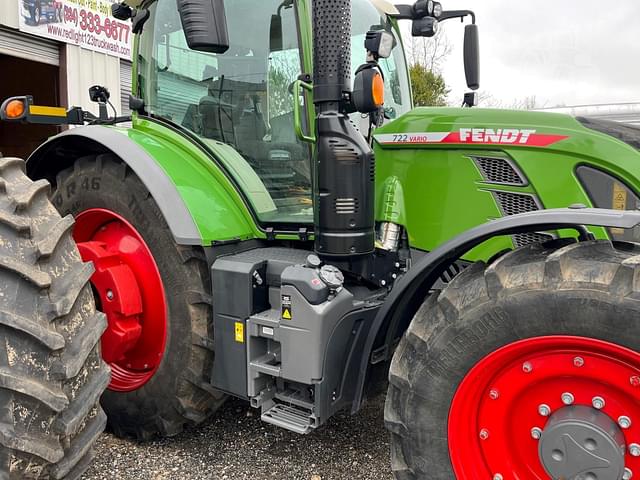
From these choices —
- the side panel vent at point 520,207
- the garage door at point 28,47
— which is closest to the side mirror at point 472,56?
the side panel vent at point 520,207

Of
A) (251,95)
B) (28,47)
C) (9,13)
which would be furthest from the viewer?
(28,47)

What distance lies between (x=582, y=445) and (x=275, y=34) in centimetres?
200

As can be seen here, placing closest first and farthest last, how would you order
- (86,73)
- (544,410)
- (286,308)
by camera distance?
(544,410)
(286,308)
(86,73)

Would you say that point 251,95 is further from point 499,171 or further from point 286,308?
point 499,171

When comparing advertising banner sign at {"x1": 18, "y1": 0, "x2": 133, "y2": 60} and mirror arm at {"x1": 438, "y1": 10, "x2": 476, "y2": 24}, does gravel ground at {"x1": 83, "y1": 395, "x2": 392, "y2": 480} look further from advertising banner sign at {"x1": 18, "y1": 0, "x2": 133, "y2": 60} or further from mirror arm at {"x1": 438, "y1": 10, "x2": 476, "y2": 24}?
advertising banner sign at {"x1": 18, "y1": 0, "x2": 133, "y2": 60}

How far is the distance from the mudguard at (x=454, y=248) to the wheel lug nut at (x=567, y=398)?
0.50m

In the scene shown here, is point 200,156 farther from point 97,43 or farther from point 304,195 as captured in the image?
point 97,43

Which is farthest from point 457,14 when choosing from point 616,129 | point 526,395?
point 526,395

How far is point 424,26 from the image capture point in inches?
125

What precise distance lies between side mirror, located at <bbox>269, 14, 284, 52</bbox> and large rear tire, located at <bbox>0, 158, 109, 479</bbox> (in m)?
1.18

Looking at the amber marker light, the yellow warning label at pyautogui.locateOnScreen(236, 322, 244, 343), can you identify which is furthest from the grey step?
the amber marker light

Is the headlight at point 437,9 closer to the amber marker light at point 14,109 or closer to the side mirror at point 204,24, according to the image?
the side mirror at point 204,24

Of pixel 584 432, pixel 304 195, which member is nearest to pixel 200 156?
pixel 304 195

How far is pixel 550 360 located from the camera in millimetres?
1730
